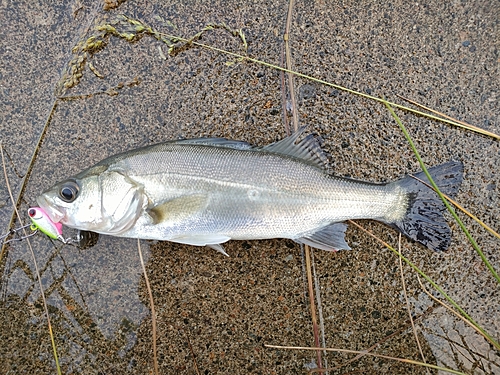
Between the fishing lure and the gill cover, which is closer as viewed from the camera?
the gill cover

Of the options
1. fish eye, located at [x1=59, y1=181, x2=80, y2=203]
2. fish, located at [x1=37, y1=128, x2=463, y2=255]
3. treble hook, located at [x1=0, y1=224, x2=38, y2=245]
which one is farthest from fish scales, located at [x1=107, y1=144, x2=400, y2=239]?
treble hook, located at [x1=0, y1=224, x2=38, y2=245]

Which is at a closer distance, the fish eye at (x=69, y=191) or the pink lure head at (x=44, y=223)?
the fish eye at (x=69, y=191)

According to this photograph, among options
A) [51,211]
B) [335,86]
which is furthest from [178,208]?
[335,86]

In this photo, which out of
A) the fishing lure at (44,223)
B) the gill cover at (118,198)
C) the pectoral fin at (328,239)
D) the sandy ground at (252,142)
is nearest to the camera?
the gill cover at (118,198)

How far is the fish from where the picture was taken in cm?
246

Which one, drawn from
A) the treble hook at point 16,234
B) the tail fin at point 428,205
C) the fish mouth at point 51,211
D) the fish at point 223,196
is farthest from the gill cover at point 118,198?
the tail fin at point 428,205

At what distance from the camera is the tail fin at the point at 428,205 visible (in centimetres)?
268

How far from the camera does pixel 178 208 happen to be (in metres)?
2.50

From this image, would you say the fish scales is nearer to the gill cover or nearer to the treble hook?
the gill cover

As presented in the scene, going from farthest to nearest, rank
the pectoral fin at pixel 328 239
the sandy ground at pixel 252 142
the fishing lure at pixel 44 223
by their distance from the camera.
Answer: the sandy ground at pixel 252 142
the pectoral fin at pixel 328 239
the fishing lure at pixel 44 223

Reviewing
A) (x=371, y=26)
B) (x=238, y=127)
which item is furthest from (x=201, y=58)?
(x=371, y=26)

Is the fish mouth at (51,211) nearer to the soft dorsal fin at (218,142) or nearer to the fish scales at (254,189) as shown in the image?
the fish scales at (254,189)

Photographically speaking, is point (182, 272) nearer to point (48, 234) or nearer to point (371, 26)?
point (48, 234)

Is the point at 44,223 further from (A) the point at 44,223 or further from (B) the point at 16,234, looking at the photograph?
(B) the point at 16,234
